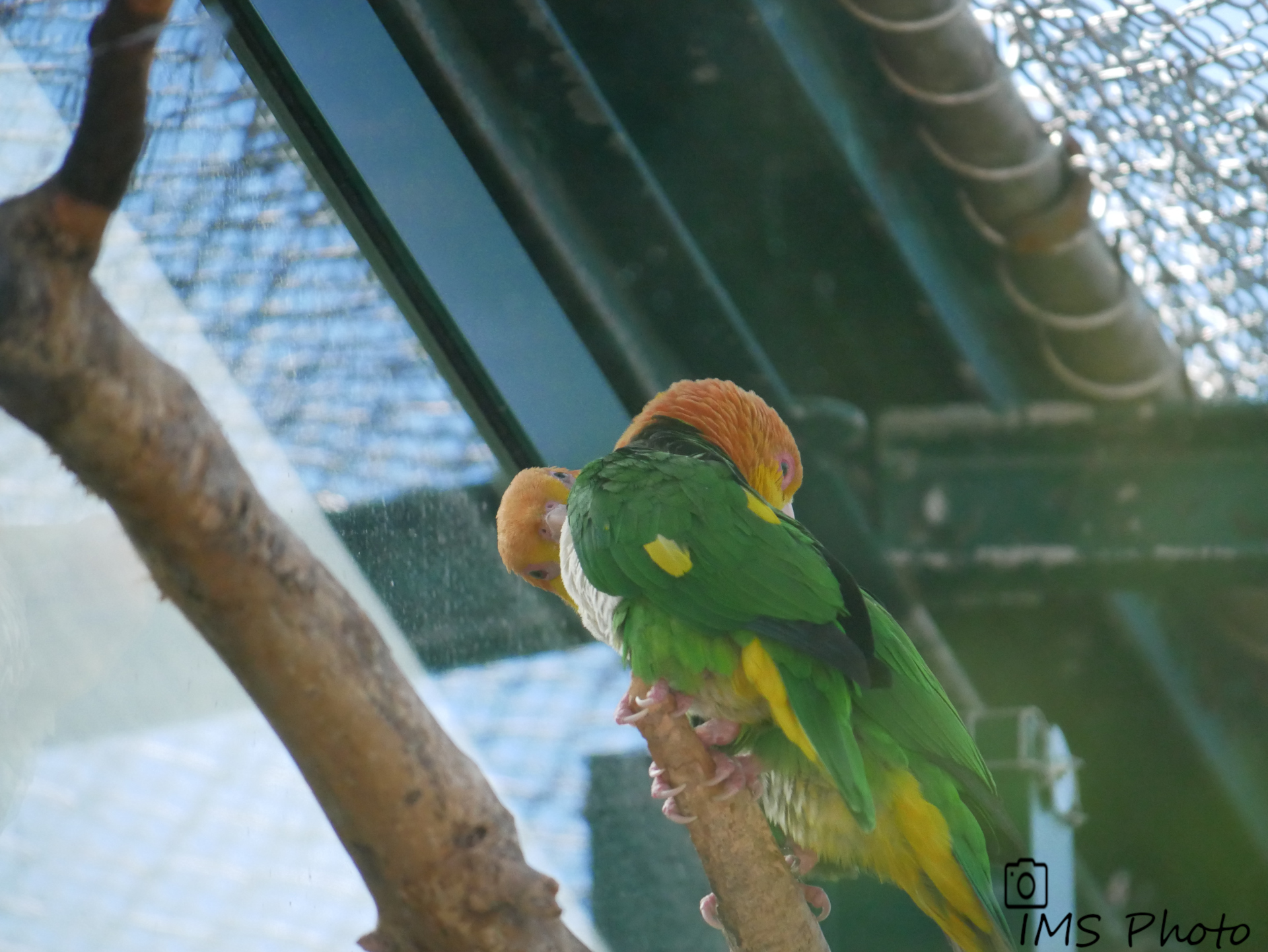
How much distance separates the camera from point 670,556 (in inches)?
40.5

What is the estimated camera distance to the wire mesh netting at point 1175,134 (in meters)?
1.80

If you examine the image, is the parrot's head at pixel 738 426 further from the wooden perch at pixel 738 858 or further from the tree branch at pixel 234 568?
the tree branch at pixel 234 568

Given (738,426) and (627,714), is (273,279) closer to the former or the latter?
(738,426)

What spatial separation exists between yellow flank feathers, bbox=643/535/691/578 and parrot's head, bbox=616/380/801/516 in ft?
0.93

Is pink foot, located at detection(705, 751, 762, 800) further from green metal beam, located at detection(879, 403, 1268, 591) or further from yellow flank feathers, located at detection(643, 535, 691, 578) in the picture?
green metal beam, located at detection(879, 403, 1268, 591)

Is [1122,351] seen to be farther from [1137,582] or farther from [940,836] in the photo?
[940,836]

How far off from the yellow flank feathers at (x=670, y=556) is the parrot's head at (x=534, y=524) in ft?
0.75

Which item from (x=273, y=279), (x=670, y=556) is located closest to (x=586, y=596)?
(x=670, y=556)

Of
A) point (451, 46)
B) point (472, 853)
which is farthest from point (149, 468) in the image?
point (451, 46)

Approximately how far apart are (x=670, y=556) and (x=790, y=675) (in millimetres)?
150

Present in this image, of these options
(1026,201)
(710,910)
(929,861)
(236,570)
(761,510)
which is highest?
(236,570)

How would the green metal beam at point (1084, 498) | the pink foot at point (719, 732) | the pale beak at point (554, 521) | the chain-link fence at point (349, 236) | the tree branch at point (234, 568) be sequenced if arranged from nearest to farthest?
the tree branch at point (234, 568) → the pink foot at point (719, 732) → the pale beak at point (554, 521) → the chain-link fence at point (349, 236) → the green metal beam at point (1084, 498)

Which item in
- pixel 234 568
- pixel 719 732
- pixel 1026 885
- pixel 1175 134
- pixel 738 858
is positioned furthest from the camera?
pixel 1175 134

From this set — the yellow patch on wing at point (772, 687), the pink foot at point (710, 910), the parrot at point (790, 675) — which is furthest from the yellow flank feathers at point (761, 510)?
the pink foot at point (710, 910)
